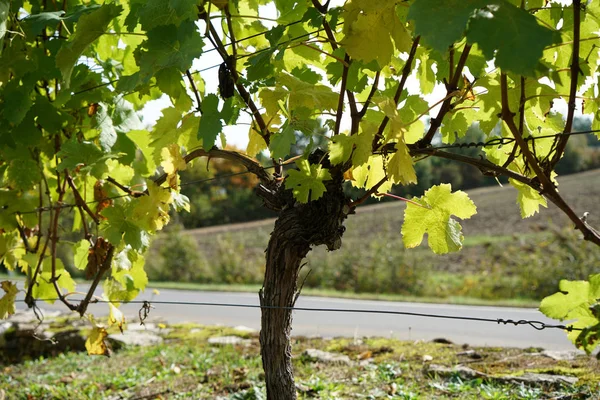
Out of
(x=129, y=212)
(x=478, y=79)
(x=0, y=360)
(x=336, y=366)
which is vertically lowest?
(x=0, y=360)

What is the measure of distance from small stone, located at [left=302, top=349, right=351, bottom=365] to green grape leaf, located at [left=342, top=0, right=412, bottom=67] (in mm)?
2854

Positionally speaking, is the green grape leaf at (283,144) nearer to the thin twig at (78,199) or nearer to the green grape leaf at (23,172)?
the thin twig at (78,199)

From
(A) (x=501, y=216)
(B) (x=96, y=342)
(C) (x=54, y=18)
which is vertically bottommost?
(B) (x=96, y=342)

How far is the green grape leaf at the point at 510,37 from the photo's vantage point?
41.5 inches

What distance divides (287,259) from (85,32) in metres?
0.95

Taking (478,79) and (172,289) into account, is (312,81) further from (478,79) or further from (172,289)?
(172,289)

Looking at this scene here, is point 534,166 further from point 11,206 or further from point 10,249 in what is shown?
point 10,249

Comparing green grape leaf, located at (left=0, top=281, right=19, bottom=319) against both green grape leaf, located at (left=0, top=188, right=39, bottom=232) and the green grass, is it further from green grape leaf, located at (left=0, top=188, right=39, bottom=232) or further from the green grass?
the green grass

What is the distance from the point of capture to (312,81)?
6.57ft

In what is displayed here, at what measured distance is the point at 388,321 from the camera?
759 cm

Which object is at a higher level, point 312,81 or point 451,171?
point 451,171

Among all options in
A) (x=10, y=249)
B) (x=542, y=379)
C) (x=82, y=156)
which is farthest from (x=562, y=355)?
(x=10, y=249)

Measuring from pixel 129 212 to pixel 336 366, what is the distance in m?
2.16

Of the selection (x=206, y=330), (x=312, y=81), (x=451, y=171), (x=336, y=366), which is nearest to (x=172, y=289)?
(x=206, y=330)
